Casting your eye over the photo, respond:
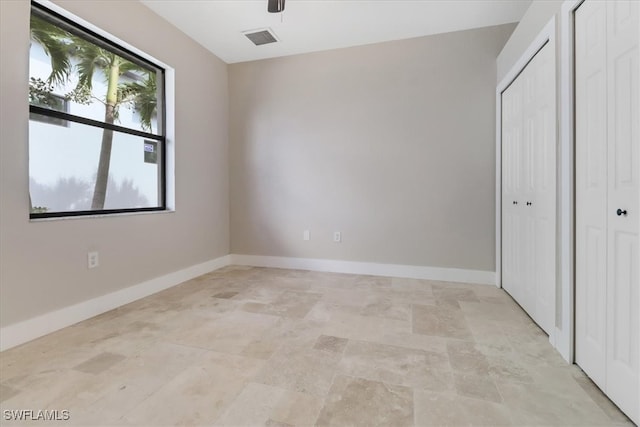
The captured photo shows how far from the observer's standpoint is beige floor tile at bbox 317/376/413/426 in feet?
3.93

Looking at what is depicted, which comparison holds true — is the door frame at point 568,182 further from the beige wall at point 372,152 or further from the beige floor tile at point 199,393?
the beige floor tile at point 199,393

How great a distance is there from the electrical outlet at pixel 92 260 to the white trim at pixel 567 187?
11.0ft

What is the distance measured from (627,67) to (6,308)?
11.9ft

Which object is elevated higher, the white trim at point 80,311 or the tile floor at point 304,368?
the white trim at point 80,311

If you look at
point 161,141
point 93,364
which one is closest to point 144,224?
point 161,141

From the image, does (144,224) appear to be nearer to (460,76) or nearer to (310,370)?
(310,370)

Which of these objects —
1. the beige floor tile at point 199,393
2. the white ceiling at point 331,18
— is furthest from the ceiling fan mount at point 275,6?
the beige floor tile at point 199,393

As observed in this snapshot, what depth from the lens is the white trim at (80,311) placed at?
1813mm

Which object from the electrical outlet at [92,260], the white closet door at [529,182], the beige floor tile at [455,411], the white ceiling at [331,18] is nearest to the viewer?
the beige floor tile at [455,411]

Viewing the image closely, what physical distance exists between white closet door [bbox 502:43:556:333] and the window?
11.4 feet

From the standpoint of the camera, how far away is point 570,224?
1636 millimetres

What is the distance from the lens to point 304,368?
157 cm

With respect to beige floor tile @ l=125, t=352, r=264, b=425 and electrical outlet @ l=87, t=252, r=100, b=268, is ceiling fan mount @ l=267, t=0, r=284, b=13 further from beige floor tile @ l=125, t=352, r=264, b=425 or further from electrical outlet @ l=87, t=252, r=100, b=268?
beige floor tile @ l=125, t=352, r=264, b=425

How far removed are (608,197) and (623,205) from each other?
4.1 inches
